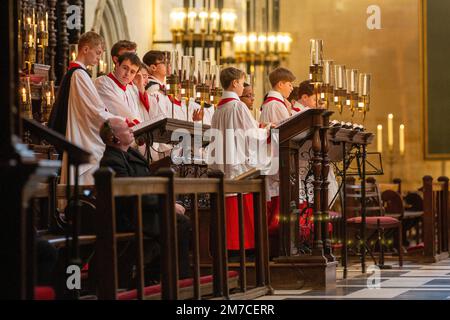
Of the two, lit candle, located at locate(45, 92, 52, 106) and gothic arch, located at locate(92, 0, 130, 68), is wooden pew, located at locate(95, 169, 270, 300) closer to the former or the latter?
lit candle, located at locate(45, 92, 52, 106)

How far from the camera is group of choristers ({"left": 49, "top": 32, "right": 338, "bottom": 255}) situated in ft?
29.0

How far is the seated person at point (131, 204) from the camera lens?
22.4 ft

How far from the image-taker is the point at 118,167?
7109mm

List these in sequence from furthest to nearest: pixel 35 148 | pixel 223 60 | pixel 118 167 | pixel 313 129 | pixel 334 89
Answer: pixel 223 60 → pixel 334 89 → pixel 35 148 → pixel 313 129 → pixel 118 167

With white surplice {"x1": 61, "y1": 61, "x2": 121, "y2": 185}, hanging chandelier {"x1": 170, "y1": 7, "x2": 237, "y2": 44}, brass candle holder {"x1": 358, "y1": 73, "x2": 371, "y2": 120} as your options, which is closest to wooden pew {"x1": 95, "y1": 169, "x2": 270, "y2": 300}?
white surplice {"x1": 61, "y1": 61, "x2": 121, "y2": 185}

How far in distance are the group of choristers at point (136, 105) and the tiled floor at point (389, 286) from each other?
1031 mm

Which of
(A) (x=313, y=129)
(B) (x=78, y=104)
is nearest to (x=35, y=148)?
(B) (x=78, y=104)

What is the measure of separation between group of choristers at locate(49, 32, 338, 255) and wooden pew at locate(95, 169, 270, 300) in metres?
1.57

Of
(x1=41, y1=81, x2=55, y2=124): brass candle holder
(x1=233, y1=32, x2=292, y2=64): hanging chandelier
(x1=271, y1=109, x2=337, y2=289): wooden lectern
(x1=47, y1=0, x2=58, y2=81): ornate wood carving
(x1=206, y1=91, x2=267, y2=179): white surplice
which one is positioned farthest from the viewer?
(x1=233, y1=32, x2=292, y2=64): hanging chandelier

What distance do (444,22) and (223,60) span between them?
4.09 m

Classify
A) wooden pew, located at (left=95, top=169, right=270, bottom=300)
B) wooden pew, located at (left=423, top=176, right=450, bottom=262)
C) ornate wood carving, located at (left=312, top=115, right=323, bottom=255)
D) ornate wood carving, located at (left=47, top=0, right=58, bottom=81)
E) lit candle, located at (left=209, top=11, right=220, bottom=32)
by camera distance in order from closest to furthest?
wooden pew, located at (left=95, top=169, right=270, bottom=300), ornate wood carving, located at (left=312, top=115, right=323, bottom=255), ornate wood carving, located at (left=47, top=0, right=58, bottom=81), wooden pew, located at (left=423, top=176, right=450, bottom=262), lit candle, located at (left=209, top=11, right=220, bottom=32)

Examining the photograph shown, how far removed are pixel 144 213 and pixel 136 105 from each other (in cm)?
311

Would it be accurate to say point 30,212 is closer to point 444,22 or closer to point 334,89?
point 334,89
